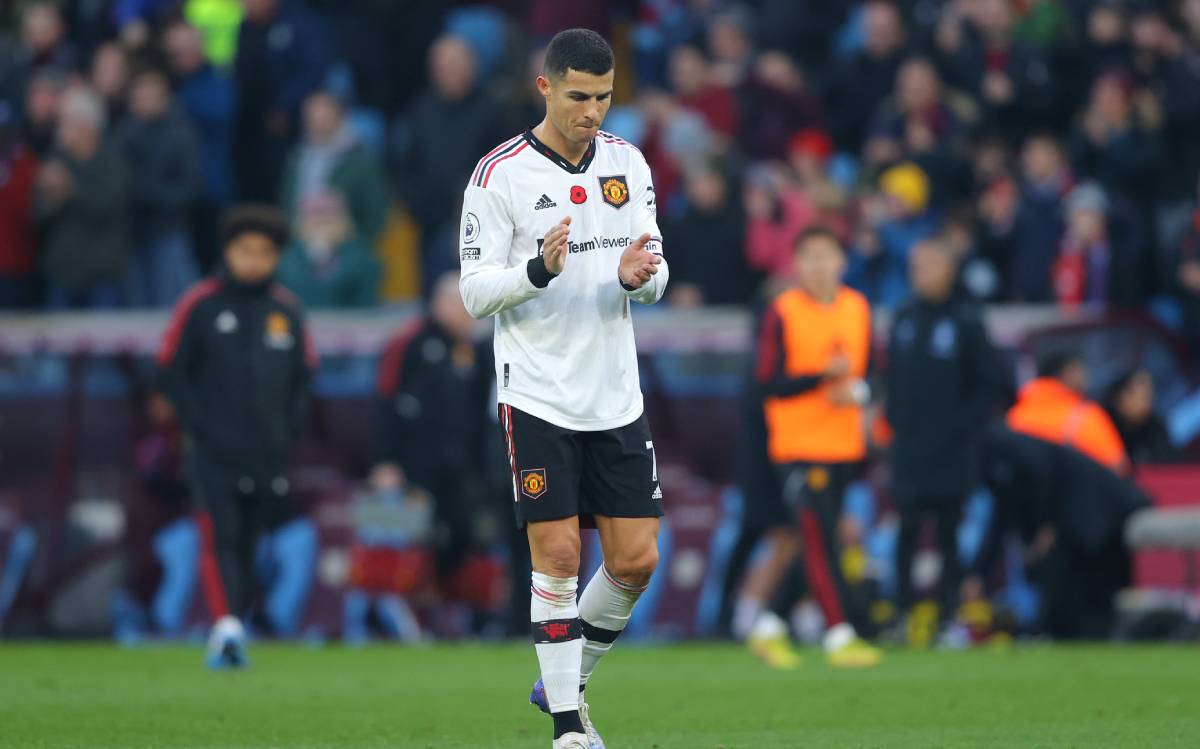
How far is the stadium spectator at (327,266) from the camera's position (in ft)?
55.0

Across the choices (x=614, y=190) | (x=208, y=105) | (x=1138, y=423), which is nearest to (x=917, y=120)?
(x=1138, y=423)

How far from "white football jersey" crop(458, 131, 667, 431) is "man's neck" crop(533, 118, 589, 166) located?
2 centimetres

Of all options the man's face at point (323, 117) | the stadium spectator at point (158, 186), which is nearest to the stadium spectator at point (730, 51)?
the man's face at point (323, 117)

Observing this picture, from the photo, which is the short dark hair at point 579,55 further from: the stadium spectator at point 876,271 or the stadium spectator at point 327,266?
the stadium spectator at point 327,266

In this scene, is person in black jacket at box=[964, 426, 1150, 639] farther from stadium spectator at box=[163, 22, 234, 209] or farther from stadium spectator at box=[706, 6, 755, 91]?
stadium spectator at box=[163, 22, 234, 209]

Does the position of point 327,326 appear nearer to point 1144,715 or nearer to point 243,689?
point 243,689

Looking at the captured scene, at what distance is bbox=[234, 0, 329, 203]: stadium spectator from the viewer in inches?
735

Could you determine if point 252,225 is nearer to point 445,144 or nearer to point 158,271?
point 445,144

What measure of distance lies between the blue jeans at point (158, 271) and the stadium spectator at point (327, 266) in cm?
122

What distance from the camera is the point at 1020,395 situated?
14.7 meters

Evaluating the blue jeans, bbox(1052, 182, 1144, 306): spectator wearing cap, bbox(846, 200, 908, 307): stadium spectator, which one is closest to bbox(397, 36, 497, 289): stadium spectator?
the blue jeans

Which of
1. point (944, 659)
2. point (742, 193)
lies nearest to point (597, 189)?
point (944, 659)

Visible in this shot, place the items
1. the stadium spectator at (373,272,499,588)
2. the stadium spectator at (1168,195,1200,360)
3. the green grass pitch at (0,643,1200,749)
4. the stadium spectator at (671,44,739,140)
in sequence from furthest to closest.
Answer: the stadium spectator at (671,44,739,140), the stadium spectator at (1168,195,1200,360), the stadium spectator at (373,272,499,588), the green grass pitch at (0,643,1200,749)

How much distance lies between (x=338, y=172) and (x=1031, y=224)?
5.73 metres
